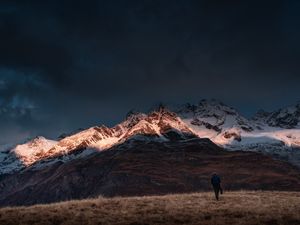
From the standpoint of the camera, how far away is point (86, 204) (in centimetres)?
4450

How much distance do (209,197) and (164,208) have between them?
33.6 feet

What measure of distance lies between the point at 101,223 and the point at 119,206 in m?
6.84

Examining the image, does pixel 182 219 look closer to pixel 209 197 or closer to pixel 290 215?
pixel 290 215

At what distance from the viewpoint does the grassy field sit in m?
36.8

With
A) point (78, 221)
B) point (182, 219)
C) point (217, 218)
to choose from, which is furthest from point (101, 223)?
point (217, 218)

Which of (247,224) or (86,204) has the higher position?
(86,204)

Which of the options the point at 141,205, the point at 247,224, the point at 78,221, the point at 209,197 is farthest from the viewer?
the point at 209,197

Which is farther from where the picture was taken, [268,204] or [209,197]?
[209,197]

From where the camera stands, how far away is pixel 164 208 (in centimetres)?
4153

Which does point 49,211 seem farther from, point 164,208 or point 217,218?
point 217,218

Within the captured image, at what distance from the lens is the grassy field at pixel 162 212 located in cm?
3681

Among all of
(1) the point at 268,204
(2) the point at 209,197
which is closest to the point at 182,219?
(1) the point at 268,204

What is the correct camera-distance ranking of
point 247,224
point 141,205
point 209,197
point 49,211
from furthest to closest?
point 209,197
point 141,205
point 49,211
point 247,224

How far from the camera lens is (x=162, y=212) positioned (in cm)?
3984
